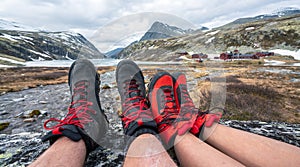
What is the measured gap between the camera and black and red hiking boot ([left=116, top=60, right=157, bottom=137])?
55.2 inches

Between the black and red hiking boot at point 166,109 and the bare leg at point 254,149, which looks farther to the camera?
the black and red hiking boot at point 166,109

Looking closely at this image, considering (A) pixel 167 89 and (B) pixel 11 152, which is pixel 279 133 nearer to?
(A) pixel 167 89

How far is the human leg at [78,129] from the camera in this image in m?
1.15

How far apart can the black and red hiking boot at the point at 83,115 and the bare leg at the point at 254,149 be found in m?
1.09

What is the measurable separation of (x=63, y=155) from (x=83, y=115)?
531mm

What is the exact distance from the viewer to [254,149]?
47.1 inches

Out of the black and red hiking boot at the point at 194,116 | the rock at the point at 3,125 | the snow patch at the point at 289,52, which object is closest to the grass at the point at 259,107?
the black and red hiking boot at the point at 194,116

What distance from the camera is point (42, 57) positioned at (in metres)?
80.9

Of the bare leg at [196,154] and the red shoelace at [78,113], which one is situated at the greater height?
the red shoelace at [78,113]

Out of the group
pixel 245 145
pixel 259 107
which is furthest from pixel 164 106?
pixel 259 107

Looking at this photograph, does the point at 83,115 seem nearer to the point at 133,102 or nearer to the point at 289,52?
the point at 133,102

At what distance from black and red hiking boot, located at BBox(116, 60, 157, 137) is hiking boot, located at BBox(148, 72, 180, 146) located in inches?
3.6

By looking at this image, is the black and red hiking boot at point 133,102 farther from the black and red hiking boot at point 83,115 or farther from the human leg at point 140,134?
the black and red hiking boot at point 83,115

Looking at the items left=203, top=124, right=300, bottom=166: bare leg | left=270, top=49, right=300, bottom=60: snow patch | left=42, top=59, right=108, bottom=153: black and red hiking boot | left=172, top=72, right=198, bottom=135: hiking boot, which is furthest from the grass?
A: left=270, top=49, right=300, bottom=60: snow patch
